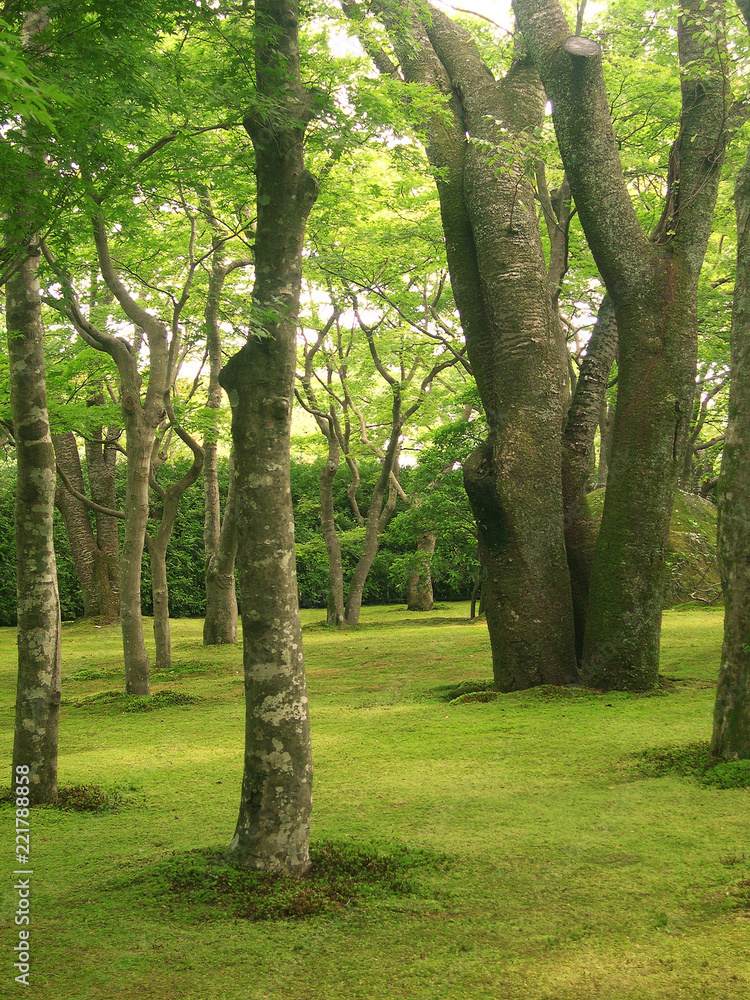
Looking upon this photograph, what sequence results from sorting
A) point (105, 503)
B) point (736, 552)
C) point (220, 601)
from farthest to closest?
point (105, 503) < point (220, 601) < point (736, 552)

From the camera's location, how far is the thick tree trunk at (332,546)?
→ 16.0 meters

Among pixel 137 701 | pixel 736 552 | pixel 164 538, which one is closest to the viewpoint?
pixel 736 552

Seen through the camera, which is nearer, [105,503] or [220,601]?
[220,601]

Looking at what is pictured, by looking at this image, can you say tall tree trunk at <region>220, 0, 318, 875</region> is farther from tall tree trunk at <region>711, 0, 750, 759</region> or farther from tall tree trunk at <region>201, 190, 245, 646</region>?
tall tree trunk at <region>201, 190, 245, 646</region>

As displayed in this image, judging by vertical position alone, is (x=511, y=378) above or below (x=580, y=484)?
above

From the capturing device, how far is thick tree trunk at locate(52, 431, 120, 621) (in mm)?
15555

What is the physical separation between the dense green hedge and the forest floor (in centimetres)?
885

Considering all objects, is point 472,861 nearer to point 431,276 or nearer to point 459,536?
point 459,536

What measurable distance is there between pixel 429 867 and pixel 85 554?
13866 mm

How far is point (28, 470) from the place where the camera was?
443 cm

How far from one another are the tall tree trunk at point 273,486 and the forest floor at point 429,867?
0.99 ft

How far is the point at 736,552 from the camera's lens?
13.4ft

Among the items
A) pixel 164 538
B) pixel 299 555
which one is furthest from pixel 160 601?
pixel 299 555

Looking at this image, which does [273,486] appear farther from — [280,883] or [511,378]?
[511,378]
